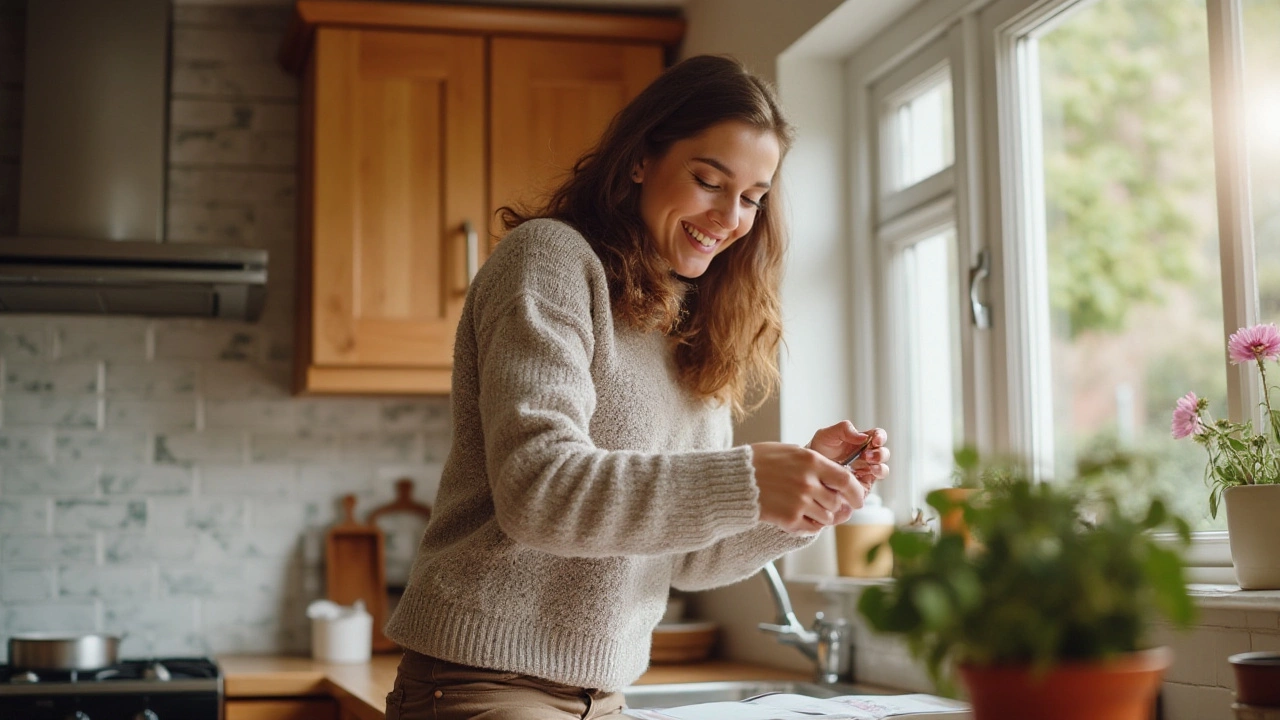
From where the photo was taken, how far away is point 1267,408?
1.56m

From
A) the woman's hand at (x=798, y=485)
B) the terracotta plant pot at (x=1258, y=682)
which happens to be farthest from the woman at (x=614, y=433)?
the terracotta plant pot at (x=1258, y=682)

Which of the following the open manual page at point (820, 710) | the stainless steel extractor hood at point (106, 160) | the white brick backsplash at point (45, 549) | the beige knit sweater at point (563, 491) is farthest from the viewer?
the white brick backsplash at point (45, 549)

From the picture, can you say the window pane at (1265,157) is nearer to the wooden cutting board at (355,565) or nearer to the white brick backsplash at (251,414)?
the wooden cutting board at (355,565)

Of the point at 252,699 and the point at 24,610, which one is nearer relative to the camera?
the point at 252,699

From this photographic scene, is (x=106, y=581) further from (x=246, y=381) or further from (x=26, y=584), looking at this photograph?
(x=246, y=381)

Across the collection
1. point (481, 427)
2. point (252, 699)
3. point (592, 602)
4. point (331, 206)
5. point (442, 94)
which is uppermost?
point (442, 94)

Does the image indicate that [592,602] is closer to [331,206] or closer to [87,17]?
[331,206]

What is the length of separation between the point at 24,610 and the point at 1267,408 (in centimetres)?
278

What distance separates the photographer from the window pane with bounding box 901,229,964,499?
2539 millimetres

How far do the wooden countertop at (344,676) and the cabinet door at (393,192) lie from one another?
26.1 inches

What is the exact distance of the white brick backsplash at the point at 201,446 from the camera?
3248 millimetres

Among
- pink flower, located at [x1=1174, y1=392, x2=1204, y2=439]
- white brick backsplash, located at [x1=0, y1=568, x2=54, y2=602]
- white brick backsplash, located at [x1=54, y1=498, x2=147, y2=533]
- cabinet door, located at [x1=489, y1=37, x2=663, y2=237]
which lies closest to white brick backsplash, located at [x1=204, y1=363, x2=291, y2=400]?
white brick backsplash, located at [x1=54, y1=498, x2=147, y2=533]

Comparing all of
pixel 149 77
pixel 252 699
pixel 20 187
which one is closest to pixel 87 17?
pixel 149 77

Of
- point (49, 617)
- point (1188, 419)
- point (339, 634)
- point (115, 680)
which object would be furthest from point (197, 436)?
point (1188, 419)
